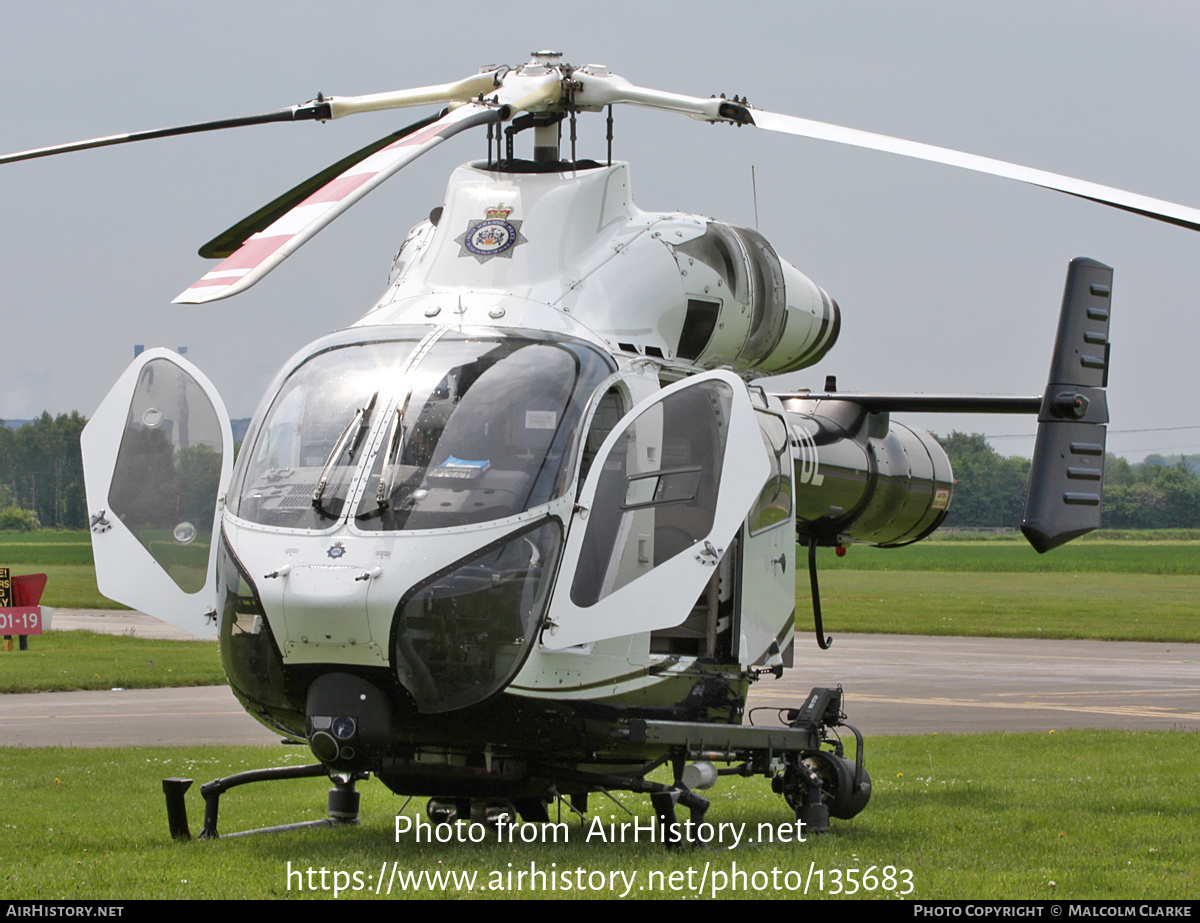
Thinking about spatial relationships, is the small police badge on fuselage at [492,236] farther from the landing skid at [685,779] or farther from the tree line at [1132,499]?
the tree line at [1132,499]

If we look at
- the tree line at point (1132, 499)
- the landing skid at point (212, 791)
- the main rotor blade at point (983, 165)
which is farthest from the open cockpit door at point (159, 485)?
the tree line at point (1132, 499)

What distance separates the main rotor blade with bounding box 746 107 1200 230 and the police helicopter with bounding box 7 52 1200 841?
0.02m

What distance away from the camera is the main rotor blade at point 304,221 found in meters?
6.74

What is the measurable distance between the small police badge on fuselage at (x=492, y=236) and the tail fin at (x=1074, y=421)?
132 inches

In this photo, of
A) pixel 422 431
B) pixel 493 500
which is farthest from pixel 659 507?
pixel 422 431

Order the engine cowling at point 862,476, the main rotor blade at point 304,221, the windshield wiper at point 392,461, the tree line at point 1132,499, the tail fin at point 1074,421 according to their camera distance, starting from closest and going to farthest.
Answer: the main rotor blade at point 304,221 < the windshield wiper at point 392,461 < the tail fin at point 1074,421 < the engine cowling at point 862,476 < the tree line at point 1132,499

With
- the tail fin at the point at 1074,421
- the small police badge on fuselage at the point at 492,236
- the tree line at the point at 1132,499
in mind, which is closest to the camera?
the tail fin at the point at 1074,421

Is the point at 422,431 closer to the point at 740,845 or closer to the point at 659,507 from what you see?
the point at 659,507

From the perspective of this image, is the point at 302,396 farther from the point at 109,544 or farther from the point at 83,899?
the point at 83,899

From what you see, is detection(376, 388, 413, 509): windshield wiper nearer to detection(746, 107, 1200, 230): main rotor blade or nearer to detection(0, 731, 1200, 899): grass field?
detection(0, 731, 1200, 899): grass field

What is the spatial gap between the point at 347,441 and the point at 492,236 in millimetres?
2019

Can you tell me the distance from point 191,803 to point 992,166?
23.0 feet

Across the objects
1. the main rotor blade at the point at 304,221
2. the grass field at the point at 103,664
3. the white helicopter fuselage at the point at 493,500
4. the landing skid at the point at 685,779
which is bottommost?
the grass field at the point at 103,664
